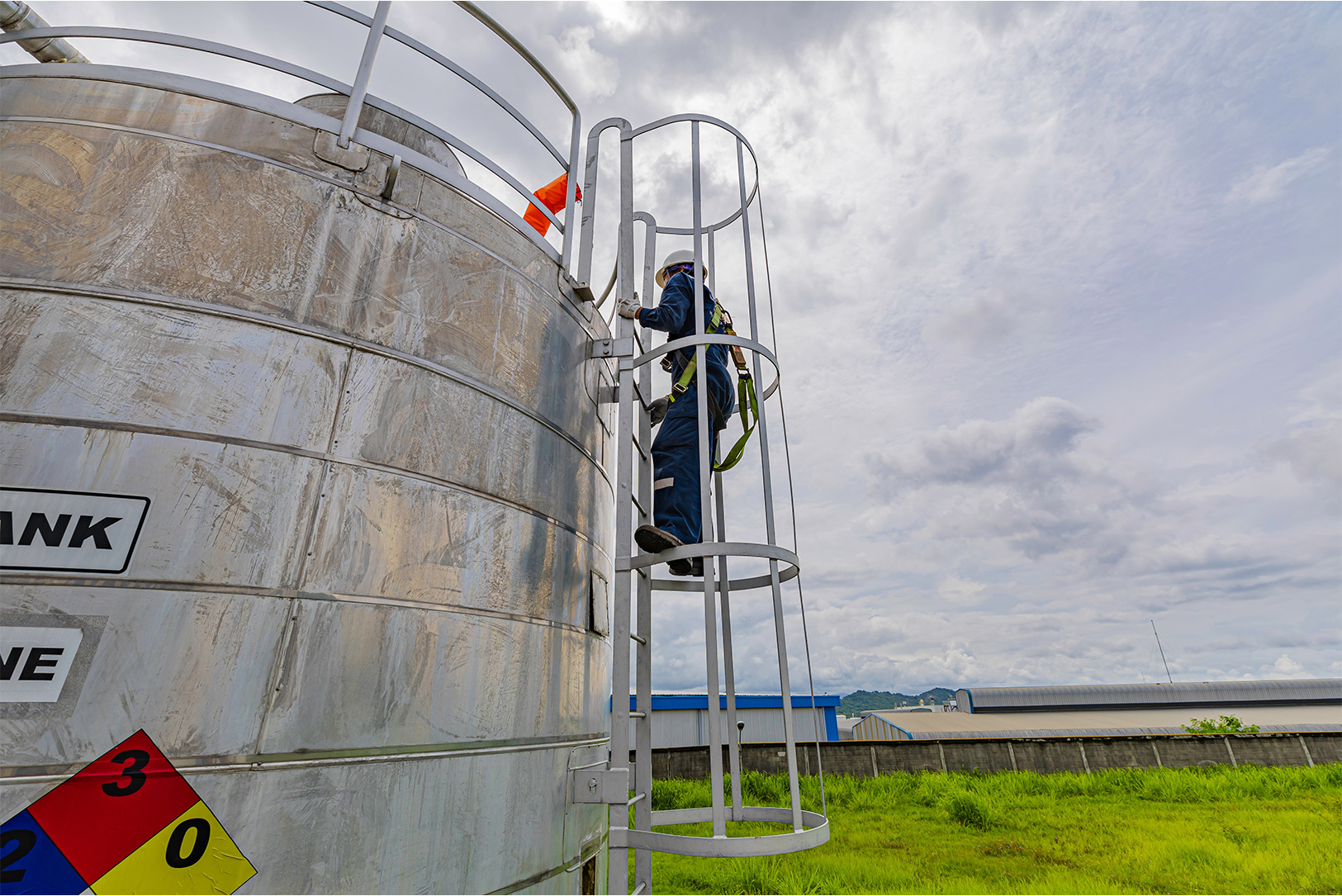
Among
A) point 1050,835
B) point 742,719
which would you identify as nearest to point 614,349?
point 1050,835

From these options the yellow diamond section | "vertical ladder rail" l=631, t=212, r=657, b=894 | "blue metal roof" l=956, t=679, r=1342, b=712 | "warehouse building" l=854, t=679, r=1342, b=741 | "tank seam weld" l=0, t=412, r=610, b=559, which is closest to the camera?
the yellow diamond section

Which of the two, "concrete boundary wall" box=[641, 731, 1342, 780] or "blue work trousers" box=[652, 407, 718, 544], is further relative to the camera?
"concrete boundary wall" box=[641, 731, 1342, 780]

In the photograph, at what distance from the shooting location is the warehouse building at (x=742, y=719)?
61.8 ft

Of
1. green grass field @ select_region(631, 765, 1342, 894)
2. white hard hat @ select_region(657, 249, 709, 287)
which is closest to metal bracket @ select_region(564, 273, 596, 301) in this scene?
white hard hat @ select_region(657, 249, 709, 287)

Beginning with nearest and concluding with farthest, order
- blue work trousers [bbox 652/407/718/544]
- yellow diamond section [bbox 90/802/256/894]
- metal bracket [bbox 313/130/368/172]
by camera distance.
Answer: yellow diamond section [bbox 90/802/256/894] → metal bracket [bbox 313/130/368/172] → blue work trousers [bbox 652/407/718/544]

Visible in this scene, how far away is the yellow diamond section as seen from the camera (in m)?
2.04

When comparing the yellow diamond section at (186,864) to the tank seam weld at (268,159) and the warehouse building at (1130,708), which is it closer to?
the tank seam weld at (268,159)

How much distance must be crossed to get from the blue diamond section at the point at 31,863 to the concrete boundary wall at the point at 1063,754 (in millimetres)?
10904

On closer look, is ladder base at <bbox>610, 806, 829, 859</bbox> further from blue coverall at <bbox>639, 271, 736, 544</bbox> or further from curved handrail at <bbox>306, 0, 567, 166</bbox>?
curved handrail at <bbox>306, 0, 567, 166</bbox>

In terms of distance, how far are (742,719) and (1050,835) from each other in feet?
43.4

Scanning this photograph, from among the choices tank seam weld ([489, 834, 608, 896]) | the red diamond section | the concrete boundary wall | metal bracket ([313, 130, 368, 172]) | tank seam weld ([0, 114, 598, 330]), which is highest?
metal bracket ([313, 130, 368, 172])

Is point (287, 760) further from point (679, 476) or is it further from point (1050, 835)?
point (1050, 835)

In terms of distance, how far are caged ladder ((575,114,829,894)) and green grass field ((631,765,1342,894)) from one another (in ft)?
12.0

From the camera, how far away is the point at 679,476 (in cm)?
430
